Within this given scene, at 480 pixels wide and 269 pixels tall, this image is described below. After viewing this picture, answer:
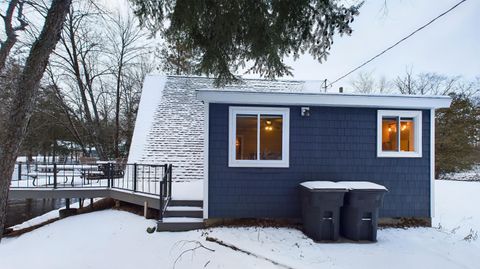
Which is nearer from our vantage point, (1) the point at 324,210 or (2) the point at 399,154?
(1) the point at 324,210

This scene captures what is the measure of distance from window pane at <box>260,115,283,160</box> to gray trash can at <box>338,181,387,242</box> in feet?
5.46

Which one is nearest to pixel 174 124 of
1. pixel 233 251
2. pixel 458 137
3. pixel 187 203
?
pixel 187 203

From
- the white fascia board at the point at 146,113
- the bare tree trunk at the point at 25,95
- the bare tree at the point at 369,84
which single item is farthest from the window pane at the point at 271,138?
the bare tree at the point at 369,84

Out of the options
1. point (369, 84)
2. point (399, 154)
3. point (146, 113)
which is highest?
point (369, 84)

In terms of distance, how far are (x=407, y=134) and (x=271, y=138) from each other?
10.7ft

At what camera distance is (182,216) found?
646cm

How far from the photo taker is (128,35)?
2012cm

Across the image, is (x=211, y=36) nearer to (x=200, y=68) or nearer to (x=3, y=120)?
(x=200, y=68)

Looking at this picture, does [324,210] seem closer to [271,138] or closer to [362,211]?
[362,211]

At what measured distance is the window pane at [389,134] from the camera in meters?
6.66

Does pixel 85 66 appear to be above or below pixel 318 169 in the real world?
above

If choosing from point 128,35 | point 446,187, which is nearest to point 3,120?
point 128,35

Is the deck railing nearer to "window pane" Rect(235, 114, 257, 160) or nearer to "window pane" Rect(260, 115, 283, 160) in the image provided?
"window pane" Rect(235, 114, 257, 160)

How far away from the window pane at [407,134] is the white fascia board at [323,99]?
400 millimetres
